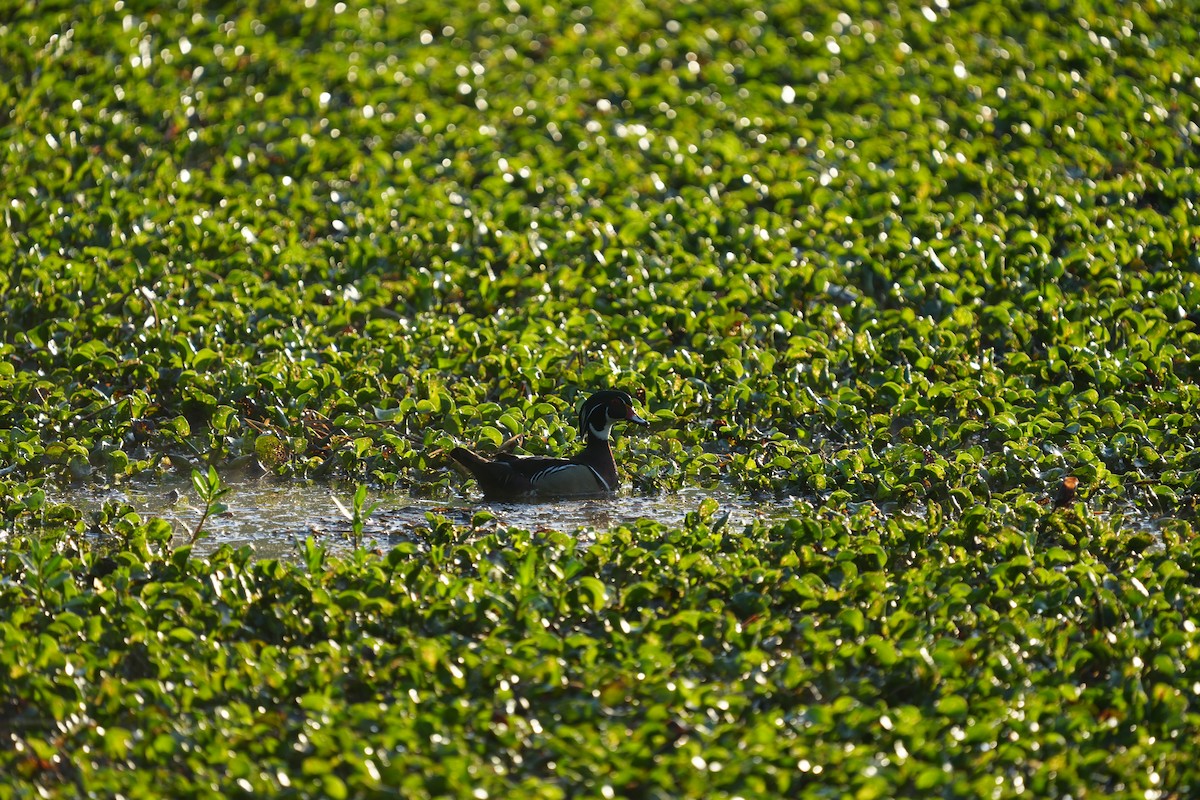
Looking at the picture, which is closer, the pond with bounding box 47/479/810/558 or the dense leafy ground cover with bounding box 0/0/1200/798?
the dense leafy ground cover with bounding box 0/0/1200/798

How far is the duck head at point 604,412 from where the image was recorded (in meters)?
8.77

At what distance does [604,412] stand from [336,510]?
1.49 meters

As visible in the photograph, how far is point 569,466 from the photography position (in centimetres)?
857

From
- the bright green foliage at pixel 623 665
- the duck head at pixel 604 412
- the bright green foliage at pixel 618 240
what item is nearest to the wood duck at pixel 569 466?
the duck head at pixel 604 412

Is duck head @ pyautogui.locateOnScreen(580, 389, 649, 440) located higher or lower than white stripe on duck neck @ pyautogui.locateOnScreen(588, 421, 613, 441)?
higher

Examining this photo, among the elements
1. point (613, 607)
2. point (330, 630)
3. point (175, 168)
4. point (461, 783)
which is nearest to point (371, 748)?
point (461, 783)

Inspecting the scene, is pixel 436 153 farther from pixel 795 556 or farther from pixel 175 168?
pixel 795 556

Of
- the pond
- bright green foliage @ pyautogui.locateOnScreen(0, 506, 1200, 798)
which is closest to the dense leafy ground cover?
bright green foliage @ pyautogui.locateOnScreen(0, 506, 1200, 798)

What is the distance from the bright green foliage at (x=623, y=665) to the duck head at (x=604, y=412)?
1.20 metres

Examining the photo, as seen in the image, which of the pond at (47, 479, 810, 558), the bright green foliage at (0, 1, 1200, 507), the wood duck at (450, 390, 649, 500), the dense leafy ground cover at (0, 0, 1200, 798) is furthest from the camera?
the bright green foliage at (0, 1, 1200, 507)

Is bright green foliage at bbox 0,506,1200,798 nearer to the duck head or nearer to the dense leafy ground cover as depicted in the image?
the dense leafy ground cover

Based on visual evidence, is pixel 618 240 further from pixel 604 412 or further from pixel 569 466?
pixel 569 466

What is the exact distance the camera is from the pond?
801 centimetres

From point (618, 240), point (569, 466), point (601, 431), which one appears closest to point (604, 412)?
point (601, 431)
